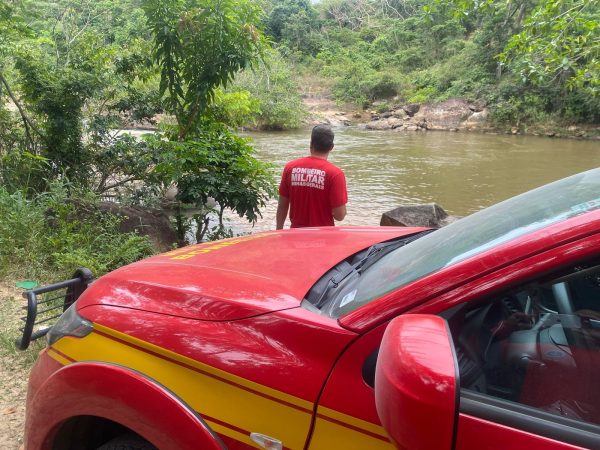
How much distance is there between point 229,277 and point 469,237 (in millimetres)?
795

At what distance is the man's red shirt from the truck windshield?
6.98 feet

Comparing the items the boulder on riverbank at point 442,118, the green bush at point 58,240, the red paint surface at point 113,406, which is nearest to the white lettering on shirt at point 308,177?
the green bush at point 58,240

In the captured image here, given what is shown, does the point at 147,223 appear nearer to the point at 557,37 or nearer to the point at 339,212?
the point at 339,212

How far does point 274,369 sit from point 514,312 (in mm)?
630

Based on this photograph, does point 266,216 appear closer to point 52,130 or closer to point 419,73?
point 52,130

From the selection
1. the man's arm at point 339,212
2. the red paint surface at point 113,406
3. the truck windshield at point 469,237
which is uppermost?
Result: the truck windshield at point 469,237

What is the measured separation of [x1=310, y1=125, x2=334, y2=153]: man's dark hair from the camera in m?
4.07

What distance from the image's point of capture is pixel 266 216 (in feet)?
32.3

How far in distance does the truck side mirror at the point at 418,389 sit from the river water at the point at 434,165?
7253mm

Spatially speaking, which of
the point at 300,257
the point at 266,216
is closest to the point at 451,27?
the point at 266,216

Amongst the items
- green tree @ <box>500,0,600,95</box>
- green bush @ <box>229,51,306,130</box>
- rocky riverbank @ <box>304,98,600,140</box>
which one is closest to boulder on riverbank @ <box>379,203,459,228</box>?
green tree @ <box>500,0,600,95</box>

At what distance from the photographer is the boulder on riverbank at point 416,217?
766cm

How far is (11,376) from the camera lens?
3.29 meters

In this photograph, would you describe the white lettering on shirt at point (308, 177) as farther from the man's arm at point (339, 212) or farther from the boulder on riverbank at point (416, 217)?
the boulder on riverbank at point (416, 217)
